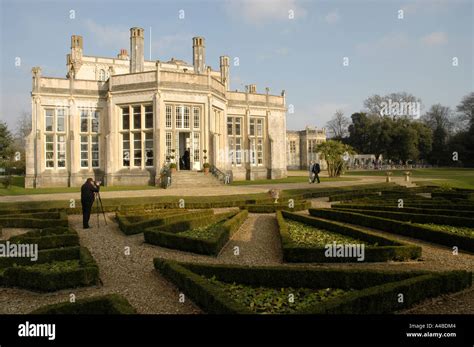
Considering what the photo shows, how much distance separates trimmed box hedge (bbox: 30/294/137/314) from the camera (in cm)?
566

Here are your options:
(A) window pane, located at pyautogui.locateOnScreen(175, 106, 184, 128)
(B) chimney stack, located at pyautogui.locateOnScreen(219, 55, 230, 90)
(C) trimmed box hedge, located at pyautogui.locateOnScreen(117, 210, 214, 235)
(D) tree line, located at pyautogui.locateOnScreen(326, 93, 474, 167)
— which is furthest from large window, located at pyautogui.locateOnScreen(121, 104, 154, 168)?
(D) tree line, located at pyautogui.locateOnScreen(326, 93, 474, 167)

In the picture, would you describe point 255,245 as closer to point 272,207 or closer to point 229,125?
point 272,207

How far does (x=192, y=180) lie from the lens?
27312 mm

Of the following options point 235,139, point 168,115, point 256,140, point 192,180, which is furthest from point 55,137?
point 256,140

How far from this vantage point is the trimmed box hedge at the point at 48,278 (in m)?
7.25

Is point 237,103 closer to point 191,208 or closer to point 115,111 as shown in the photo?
point 115,111

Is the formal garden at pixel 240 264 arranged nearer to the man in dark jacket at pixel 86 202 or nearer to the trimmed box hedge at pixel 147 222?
the trimmed box hedge at pixel 147 222

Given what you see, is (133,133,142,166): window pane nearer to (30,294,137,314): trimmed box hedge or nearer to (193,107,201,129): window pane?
(193,107,201,129): window pane

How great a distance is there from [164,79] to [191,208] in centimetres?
1378

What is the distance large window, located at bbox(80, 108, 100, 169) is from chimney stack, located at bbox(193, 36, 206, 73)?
9724 mm

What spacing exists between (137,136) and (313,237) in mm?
21620

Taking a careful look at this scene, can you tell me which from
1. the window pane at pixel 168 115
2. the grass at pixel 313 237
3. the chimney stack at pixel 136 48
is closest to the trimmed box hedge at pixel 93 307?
the grass at pixel 313 237

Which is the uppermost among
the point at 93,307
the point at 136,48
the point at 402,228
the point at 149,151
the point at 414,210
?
the point at 136,48

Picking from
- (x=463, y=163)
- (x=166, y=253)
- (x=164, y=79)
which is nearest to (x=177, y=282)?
(x=166, y=253)
